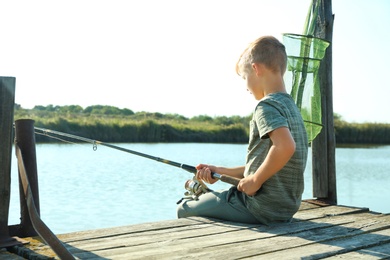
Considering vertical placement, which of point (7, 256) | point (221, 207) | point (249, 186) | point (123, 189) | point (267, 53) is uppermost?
point (267, 53)

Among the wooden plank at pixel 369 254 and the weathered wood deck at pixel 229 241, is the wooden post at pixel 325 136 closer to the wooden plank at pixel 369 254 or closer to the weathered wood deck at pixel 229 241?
the weathered wood deck at pixel 229 241

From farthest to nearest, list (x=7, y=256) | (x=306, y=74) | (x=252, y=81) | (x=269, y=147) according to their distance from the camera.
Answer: (x=306, y=74), (x=252, y=81), (x=269, y=147), (x=7, y=256)

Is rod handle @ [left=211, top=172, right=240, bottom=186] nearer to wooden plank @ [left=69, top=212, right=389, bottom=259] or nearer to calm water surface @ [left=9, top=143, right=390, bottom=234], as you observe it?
wooden plank @ [left=69, top=212, right=389, bottom=259]

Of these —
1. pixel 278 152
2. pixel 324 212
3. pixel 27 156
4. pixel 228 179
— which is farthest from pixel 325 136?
pixel 27 156

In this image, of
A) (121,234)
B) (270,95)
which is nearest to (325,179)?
(270,95)

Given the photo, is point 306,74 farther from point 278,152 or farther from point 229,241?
point 229,241

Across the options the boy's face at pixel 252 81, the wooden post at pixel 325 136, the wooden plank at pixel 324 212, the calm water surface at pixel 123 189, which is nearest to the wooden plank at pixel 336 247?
the wooden plank at pixel 324 212

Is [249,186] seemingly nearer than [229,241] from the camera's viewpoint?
No

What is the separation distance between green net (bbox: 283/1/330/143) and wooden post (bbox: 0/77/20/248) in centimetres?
217

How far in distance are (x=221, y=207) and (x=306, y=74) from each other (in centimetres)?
150

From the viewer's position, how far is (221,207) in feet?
11.4

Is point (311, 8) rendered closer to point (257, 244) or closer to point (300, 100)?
point (300, 100)

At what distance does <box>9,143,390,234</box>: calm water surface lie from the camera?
8.12 m

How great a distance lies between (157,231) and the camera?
3.19m
